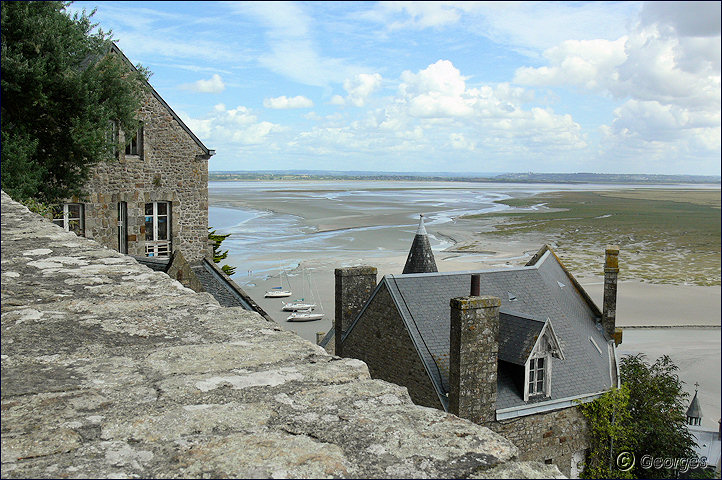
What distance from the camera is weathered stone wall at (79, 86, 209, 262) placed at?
15477 millimetres

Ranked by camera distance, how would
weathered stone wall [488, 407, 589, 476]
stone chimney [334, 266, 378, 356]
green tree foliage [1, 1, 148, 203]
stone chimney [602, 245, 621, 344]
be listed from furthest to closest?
stone chimney [602, 245, 621, 344] < stone chimney [334, 266, 378, 356] < weathered stone wall [488, 407, 589, 476] < green tree foliage [1, 1, 148, 203]

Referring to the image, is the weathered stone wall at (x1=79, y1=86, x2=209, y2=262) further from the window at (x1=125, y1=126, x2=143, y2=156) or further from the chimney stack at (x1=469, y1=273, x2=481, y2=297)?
the chimney stack at (x1=469, y1=273, x2=481, y2=297)

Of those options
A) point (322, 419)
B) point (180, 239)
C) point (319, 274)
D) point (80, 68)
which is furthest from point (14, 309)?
point (319, 274)

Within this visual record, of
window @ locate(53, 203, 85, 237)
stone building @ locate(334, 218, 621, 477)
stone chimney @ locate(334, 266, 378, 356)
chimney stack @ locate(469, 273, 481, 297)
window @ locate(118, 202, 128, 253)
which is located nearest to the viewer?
stone building @ locate(334, 218, 621, 477)

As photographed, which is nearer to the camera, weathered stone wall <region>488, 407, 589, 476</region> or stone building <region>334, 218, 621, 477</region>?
stone building <region>334, 218, 621, 477</region>

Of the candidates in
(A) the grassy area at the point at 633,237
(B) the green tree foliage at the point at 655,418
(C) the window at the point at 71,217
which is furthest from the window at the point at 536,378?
(A) the grassy area at the point at 633,237

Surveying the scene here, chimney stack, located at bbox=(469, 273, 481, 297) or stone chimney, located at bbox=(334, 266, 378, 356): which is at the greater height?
chimney stack, located at bbox=(469, 273, 481, 297)

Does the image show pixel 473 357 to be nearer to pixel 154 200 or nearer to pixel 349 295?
pixel 349 295

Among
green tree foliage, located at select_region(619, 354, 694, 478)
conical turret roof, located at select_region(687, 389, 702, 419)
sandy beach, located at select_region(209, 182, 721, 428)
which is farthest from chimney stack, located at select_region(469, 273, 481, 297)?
conical turret roof, located at select_region(687, 389, 702, 419)

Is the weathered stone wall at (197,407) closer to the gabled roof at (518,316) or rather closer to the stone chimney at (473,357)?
the stone chimney at (473,357)

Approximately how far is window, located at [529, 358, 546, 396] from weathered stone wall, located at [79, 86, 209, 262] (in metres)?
9.34

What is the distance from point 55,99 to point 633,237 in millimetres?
60771

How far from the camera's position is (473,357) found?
39.1ft

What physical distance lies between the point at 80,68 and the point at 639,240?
58599 millimetres
